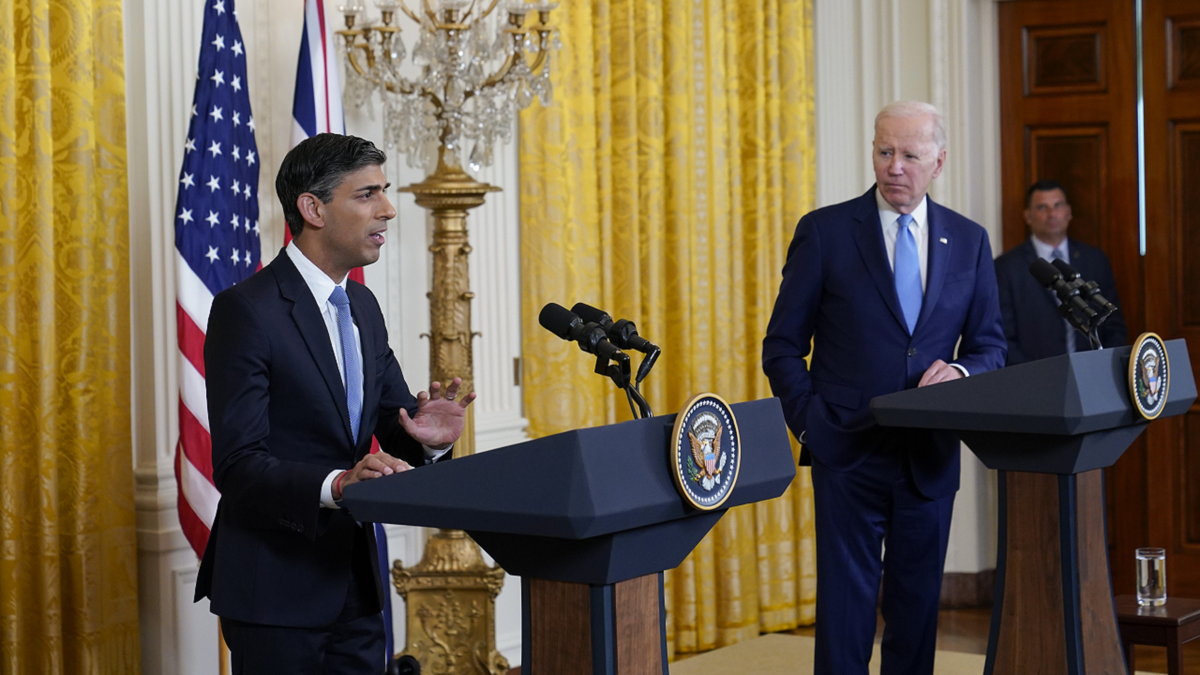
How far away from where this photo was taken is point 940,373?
10.2 ft

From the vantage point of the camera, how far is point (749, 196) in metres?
5.60

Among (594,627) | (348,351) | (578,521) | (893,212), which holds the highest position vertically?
(893,212)

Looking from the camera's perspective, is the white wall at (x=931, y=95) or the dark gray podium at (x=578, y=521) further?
the white wall at (x=931, y=95)

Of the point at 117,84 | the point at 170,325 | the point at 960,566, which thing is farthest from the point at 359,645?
the point at 960,566

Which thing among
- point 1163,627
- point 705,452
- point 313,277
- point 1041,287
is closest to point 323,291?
point 313,277

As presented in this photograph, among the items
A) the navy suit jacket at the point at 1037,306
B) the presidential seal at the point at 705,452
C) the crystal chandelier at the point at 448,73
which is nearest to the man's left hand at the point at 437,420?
the presidential seal at the point at 705,452

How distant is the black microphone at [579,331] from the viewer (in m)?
1.96

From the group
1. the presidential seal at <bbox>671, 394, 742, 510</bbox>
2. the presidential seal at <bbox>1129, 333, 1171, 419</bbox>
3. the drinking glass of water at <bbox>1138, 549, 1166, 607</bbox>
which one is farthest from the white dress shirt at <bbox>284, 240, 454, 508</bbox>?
the drinking glass of water at <bbox>1138, 549, 1166, 607</bbox>

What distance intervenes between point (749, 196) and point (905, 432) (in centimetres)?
251

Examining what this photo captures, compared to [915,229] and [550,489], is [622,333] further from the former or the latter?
[915,229]

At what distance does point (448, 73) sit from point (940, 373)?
5.28 feet

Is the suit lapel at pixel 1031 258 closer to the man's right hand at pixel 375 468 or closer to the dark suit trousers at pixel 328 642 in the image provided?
the dark suit trousers at pixel 328 642

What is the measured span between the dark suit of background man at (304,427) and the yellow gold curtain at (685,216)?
230 cm

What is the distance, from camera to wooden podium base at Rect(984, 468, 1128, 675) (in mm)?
2883
